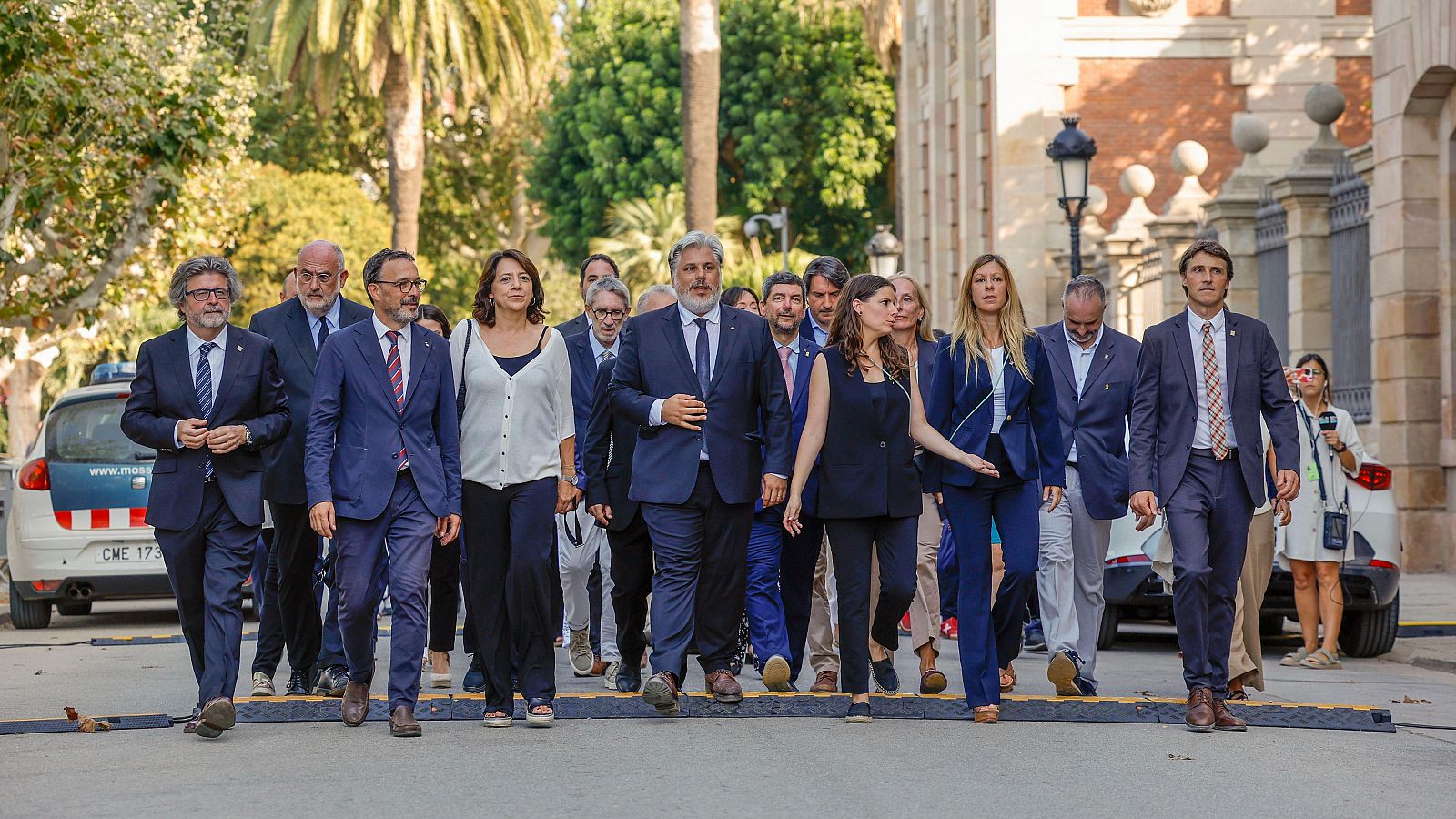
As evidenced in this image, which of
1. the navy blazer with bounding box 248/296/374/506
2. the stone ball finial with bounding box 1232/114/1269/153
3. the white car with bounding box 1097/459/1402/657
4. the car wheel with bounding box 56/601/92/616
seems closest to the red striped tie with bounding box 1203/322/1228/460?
the white car with bounding box 1097/459/1402/657

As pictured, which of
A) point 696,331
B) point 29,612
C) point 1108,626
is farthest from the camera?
point 29,612

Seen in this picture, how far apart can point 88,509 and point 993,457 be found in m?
7.68

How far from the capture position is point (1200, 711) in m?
8.69

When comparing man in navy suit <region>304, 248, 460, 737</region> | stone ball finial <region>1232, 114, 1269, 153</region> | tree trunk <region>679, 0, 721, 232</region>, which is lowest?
man in navy suit <region>304, 248, 460, 737</region>

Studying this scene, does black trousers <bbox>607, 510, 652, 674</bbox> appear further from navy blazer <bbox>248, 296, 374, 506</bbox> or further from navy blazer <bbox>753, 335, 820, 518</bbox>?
navy blazer <bbox>248, 296, 374, 506</bbox>

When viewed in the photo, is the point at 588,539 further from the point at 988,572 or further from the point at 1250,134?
the point at 1250,134

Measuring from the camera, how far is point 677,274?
9227 mm

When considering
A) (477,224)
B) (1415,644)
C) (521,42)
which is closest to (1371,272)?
(1415,644)

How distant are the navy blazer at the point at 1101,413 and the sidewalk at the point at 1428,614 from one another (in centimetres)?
289

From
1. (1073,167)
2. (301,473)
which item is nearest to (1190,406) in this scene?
(301,473)

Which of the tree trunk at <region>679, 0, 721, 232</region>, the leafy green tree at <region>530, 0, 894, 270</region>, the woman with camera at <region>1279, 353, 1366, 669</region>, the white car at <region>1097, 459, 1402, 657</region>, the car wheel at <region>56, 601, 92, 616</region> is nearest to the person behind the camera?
the woman with camera at <region>1279, 353, 1366, 669</region>

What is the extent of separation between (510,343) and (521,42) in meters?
31.5

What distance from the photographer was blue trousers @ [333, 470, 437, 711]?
8508 mm

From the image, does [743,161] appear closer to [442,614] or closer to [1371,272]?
[1371,272]
